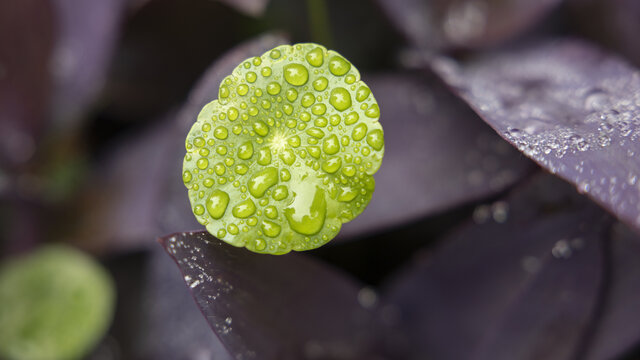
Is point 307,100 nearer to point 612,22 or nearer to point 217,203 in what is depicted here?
point 217,203

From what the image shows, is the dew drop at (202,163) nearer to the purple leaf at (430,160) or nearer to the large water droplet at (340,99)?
the large water droplet at (340,99)

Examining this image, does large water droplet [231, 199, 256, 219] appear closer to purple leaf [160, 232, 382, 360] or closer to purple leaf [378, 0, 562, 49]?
purple leaf [160, 232, 382, 360]

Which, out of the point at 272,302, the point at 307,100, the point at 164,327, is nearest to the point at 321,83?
the point at 307,100

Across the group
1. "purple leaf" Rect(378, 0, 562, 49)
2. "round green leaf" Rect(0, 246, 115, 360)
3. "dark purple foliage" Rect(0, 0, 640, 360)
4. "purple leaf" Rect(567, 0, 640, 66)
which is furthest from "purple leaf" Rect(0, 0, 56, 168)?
"purple leaf" Rect(567, 0, 640, 66)

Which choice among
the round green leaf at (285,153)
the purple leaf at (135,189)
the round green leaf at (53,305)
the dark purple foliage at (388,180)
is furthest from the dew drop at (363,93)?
the round green leaf at (53,305)

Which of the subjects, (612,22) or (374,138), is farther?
(612,22)

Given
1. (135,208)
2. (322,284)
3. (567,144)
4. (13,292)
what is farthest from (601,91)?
(13,292)
